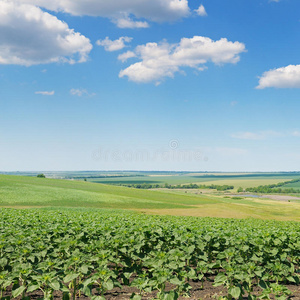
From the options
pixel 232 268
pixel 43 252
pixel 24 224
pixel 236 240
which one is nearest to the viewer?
pixel 232 268

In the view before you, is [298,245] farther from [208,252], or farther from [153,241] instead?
[153,241]

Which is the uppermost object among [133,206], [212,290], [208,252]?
[208,252]

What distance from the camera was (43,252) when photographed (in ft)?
35.6

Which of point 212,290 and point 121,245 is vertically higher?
point 121,245

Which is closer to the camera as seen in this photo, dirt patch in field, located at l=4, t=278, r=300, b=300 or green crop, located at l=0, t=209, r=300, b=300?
green crop, located at l=0, t=209, r=300, b=300

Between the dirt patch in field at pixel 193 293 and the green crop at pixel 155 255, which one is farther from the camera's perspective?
the dirt patch in field at pixel 193 293

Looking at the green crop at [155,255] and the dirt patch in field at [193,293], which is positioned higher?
the green crop at [155,255]

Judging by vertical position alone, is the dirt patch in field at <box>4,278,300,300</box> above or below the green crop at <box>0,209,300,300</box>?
below

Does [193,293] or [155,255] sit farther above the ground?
[155,255]

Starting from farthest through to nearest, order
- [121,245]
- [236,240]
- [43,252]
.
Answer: [236,240]
[121,245]
[43,252]

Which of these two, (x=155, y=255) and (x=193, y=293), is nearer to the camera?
(x=193, y=293)

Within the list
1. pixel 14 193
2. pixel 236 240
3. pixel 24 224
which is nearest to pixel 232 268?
pixel 236 240

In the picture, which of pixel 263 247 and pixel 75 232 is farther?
pixel 75 232

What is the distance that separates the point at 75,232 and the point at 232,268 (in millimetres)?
7041
